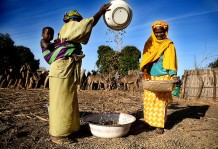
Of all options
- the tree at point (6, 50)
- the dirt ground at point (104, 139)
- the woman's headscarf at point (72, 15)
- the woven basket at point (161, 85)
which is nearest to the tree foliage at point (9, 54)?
the tree at point (6, 50)

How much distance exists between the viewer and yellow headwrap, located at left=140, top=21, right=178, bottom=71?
359cm

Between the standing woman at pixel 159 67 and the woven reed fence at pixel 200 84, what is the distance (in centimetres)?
575

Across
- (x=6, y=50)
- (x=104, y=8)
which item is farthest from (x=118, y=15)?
(x=6, y=50)

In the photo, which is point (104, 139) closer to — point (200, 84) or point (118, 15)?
point (118, 15)

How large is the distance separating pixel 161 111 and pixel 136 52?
66.9 feet

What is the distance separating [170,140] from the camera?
3457 millimetres

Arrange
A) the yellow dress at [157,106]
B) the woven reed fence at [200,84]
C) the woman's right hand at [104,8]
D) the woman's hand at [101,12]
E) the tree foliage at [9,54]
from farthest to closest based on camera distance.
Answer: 1. the tree foliage at [9,54]
2. the woven reed fence at [200,84]
3. the yellow dress at [157,106]
4. the woman's right hand at [104,8]
5. the woman's hand at [101,12]

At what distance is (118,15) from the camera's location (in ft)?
11.2

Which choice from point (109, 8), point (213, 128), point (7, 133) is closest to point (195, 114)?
point (213, 128)

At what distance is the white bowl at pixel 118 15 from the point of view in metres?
3.37

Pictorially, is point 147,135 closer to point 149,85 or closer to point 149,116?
point 149,116

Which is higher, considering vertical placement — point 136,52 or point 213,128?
point 136,52

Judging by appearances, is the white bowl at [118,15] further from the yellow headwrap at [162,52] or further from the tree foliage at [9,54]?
the tree foliage at [9,54]

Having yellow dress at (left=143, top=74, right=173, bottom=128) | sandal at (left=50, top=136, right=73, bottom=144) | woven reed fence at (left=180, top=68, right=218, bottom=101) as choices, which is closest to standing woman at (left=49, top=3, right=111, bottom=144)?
sandal at (left=50, top=136, right=73, bottom=144)
